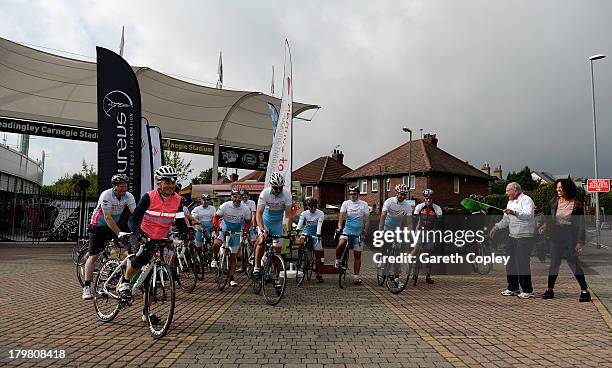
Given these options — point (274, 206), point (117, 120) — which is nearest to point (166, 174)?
point (274, 206)

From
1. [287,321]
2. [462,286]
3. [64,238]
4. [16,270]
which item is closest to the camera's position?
[287,321]

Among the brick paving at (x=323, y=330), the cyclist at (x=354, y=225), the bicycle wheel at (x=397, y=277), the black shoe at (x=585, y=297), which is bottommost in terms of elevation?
the brick paving at (x=323, y=330)

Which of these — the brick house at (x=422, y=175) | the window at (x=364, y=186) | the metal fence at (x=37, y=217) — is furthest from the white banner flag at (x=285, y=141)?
the window at (x=364, y=186)

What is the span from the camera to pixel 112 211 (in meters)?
7.34

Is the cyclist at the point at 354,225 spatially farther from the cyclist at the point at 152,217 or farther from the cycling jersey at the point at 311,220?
the cyclist at the point at 152,217

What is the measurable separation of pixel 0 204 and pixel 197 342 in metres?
24.2

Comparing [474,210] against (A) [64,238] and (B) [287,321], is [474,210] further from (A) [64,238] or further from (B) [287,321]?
(A) [64,238]

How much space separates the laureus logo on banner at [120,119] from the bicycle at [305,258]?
532 cm

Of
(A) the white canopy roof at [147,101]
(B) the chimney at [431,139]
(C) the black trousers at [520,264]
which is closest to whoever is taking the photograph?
(C) the black trousers at [520,264]

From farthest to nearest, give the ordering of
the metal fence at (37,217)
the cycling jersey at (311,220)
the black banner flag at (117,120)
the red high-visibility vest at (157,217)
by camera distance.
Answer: the metal fence at (37,217) < the black banner flag at (117,120) < the cycling jersey at (311,220) < the red high-visibility vest at (157,217)

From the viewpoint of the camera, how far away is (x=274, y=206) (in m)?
8.43

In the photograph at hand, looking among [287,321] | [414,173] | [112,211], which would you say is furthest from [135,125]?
[414,173]

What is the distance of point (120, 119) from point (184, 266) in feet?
16.8

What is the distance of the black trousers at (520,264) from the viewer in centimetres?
826
